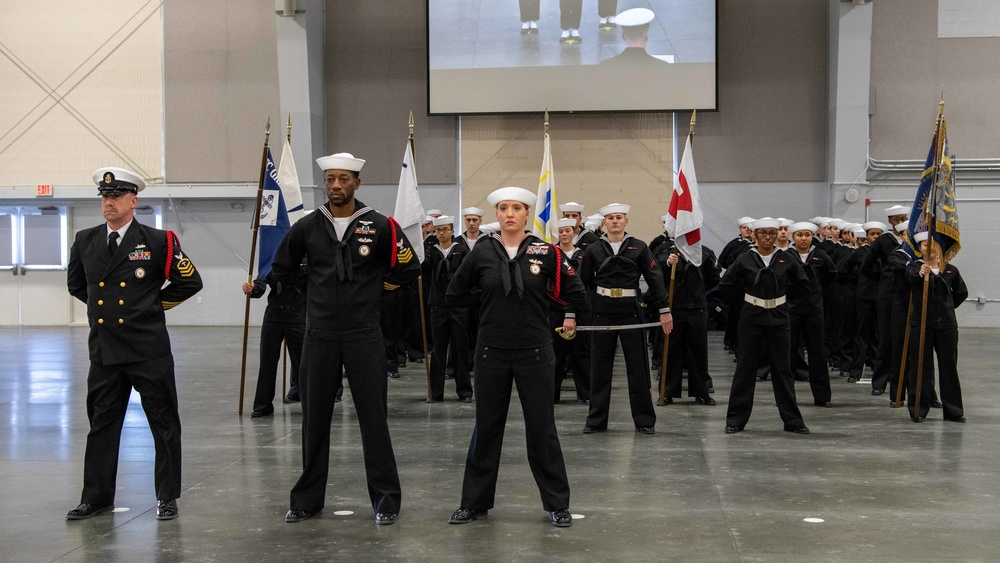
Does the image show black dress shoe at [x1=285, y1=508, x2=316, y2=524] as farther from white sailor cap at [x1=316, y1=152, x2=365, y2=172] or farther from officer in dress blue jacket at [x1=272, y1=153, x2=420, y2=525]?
white sailor cap at [x1=316, y1=152, x2=365, y2=172]

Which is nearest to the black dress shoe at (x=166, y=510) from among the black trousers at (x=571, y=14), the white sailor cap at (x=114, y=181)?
the white sailor cap at (x=114, y=181)

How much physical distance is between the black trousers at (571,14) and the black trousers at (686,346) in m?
9.74

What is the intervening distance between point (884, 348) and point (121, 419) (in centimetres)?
794

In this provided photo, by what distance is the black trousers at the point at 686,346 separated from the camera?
33.1 feet

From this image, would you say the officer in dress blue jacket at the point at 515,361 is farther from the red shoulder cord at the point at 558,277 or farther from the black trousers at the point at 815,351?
the black trousers at the point at 815,351

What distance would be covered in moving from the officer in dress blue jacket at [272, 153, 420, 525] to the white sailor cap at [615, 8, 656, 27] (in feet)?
45.7

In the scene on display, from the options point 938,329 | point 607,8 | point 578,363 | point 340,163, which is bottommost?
point 578,363

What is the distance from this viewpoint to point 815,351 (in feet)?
32.9

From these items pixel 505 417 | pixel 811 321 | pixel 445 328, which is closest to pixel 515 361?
pixel 505 417

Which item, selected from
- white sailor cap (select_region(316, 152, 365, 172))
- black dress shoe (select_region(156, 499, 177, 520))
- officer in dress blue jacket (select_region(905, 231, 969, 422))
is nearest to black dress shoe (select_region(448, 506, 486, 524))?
black dress shoe (select_region(156, 499, 177, 520))

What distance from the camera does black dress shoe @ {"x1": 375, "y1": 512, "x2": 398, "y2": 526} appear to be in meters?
5.45

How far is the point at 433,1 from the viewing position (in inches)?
744

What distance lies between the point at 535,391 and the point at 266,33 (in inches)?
635

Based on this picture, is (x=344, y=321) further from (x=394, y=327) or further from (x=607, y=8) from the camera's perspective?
(x=607, y=8)
